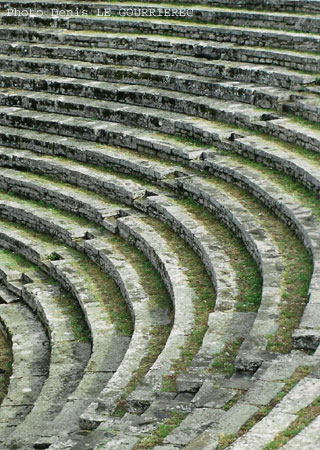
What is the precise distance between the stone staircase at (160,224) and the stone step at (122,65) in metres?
0.04

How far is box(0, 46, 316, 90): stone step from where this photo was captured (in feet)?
56.4

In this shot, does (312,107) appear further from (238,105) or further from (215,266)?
(215,266)

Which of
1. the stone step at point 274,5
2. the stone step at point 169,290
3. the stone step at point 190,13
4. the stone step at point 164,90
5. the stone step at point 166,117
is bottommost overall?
the stone step at point 169,290

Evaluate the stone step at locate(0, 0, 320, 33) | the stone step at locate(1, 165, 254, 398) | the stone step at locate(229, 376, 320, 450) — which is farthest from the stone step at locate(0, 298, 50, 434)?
the stone step at locate(0, 0, 320, 33)

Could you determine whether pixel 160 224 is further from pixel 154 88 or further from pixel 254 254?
pixel 154 88

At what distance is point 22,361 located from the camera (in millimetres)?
12570

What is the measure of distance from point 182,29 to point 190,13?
0.69m

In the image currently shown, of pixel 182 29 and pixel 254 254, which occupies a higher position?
pixel 182 29

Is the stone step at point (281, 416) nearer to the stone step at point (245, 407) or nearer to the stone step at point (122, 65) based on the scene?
the stone step at point (245, 407)

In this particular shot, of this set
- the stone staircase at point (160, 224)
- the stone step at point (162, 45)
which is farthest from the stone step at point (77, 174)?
the stone step at point (162, 45)

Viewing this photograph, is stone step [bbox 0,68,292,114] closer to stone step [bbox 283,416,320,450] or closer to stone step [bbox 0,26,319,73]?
stone step [bbox 0,26,319,73]

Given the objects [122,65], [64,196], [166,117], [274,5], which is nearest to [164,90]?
[166,117]

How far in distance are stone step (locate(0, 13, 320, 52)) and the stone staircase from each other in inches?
1.6

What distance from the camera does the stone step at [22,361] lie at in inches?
440
